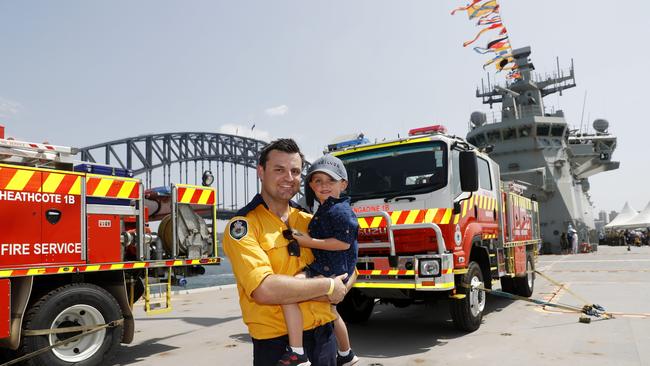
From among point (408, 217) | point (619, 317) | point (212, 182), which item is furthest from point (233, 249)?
point (619, 317)

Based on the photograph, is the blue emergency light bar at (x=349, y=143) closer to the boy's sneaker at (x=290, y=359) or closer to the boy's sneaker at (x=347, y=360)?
the boy's sneaker at (x=347, y=360)

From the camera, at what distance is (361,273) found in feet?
20.3

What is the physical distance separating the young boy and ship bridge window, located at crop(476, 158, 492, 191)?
4.92 metres

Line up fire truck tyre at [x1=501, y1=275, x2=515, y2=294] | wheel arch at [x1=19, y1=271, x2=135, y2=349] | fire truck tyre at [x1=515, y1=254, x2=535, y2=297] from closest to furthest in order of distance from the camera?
wheel arch at [x1=19, y1=271, x2=135, y2=349] < fire truck tyre at [x1=515, y1=254, x2=535, y2=297] < fire truck tyre at [x1=501, y1=275, x2=515, y2=294]

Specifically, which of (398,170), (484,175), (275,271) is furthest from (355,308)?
(275,271)

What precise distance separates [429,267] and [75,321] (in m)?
4.15

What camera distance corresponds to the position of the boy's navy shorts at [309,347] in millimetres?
2266

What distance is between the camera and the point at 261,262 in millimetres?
2100

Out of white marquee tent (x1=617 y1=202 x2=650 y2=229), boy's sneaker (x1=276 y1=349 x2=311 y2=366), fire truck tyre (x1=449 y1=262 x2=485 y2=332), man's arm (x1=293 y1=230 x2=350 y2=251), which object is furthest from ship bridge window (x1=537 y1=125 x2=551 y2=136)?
boy's sneaker (x1=276 y1=349 x2=311 y2=366)

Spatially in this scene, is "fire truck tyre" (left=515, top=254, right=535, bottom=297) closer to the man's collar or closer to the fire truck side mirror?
→ the fire truck side mirror

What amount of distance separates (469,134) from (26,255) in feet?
119

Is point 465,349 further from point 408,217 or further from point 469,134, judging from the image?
point 469,134

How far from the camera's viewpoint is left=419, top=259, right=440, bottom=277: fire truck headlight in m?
5.62

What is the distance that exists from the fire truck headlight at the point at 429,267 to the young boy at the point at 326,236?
3142 millimetres
